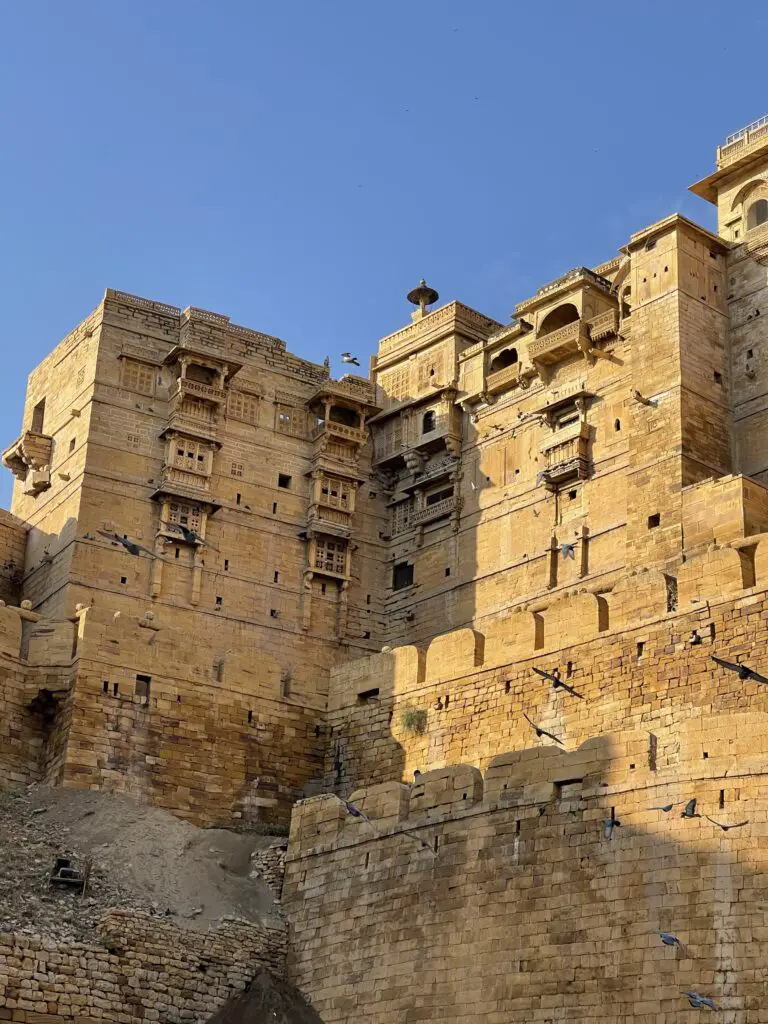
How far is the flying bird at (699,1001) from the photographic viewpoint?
19688 millimetres

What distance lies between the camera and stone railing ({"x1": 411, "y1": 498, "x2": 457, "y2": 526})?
39.0 metres

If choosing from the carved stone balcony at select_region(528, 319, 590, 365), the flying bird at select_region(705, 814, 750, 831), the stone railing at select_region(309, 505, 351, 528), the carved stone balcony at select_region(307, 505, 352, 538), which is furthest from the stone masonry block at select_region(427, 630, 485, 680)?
the stone railing at select_region(309, 505, 351, 528)

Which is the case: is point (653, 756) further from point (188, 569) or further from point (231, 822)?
point (188, 569)

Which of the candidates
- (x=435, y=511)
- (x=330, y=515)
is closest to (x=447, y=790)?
(x=435, y=511)

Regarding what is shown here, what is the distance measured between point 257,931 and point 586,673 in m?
A: 6.17

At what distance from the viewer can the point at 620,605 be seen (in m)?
27.2

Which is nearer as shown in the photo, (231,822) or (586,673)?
(586,673)

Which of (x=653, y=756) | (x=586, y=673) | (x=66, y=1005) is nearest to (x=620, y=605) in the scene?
(x=586, y=673)

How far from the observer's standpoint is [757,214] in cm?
3497

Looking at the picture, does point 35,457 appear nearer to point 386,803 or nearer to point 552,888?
point 386,803

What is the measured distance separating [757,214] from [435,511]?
31.0 ft

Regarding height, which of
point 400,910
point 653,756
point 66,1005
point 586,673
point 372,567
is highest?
point 372,567

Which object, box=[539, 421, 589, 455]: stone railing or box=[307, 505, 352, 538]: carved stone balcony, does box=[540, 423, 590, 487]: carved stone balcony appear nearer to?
box=[539, 421, 589, 455]: stone railing

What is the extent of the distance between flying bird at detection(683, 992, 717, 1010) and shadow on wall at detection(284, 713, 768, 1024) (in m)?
0.12
